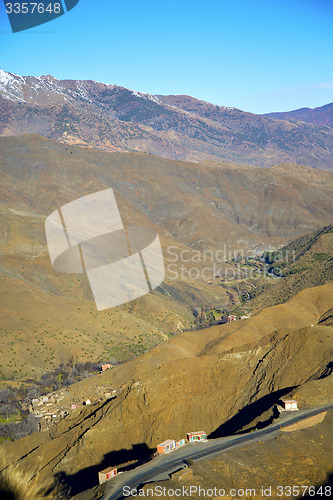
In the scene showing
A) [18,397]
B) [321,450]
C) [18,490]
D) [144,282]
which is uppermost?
[321,450]

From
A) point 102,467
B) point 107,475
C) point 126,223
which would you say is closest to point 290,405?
point 107,475

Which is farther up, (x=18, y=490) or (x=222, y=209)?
(x=18, y=490)

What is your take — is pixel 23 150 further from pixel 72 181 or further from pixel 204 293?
pixel 204 293

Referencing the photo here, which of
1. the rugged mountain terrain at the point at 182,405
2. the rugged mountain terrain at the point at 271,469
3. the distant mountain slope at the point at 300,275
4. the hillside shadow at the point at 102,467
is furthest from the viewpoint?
the distant mountain slope at the point at 300,275

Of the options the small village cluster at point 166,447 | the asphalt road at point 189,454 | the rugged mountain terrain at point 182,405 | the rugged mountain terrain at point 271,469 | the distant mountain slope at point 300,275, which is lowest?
the distant mountain slope at point 300,275

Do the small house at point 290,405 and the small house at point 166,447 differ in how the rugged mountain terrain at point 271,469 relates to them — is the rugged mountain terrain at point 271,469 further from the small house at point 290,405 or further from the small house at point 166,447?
the small house at point 166,447

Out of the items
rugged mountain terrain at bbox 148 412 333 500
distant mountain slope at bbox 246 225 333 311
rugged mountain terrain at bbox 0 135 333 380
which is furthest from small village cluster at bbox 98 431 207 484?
distant mountain slope at bbox 246 225 333 311

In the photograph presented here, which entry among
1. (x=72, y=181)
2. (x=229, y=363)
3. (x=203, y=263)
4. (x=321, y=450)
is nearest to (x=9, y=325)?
(x=229, y=363)

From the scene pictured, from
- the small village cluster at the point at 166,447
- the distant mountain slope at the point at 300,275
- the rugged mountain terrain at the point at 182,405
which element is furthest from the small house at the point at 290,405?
the distant mountain slope at the point at 300,275
